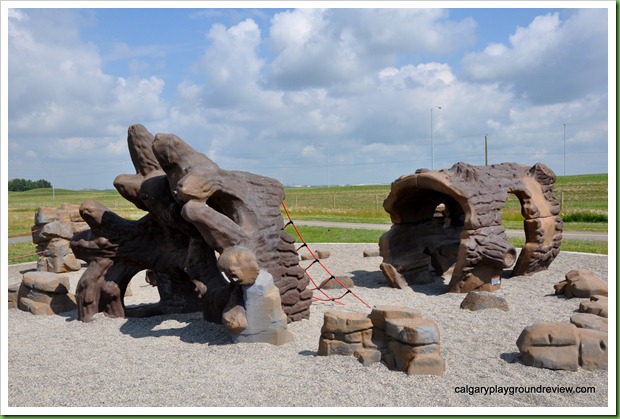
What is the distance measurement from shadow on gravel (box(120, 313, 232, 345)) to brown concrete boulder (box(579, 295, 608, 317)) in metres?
4.41

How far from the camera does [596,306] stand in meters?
6.87

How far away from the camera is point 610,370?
4609 millimetres

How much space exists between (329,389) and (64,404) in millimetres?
2238

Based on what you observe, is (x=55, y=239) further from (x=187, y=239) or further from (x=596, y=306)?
(x=596, y=306)

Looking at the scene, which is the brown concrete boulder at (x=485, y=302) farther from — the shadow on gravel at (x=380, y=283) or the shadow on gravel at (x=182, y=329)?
the shadow on gravel at (x=182, y=329)

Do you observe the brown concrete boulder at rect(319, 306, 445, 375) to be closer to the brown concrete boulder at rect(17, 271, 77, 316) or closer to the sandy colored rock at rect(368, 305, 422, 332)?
the sandy colored rock at rect(368, 305, 422, 332)

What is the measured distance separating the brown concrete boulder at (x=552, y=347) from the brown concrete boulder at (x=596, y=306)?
1.84m

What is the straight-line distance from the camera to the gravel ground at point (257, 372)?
4.55 m

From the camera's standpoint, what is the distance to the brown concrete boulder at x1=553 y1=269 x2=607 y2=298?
8141 millimetres

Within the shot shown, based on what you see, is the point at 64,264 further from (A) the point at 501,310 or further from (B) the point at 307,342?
(A) the point at 501,310

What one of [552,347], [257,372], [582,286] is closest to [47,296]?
[257,372]

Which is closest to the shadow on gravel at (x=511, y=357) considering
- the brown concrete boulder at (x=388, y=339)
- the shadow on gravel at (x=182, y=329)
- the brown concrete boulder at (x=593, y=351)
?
the brown concrete boulder at (x=593, y=351)

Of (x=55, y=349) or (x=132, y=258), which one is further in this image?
(x=132, y=258)

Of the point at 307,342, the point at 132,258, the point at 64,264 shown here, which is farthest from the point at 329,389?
the point at 64,264
